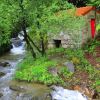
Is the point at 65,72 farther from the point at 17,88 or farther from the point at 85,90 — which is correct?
the point at 17,88

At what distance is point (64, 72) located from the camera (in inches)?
767

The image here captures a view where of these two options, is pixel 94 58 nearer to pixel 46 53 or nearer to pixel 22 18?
pixel 46 53

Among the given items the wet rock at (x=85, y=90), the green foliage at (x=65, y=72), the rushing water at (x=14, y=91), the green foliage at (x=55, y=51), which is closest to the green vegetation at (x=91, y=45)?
the green foliage at (x=55, y=51)

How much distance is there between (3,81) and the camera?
19.7 metres

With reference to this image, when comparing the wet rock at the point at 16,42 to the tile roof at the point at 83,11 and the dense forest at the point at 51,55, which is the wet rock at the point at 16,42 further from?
the tile roof at the point at 83,11

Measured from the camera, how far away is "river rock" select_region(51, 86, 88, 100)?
54.3ft

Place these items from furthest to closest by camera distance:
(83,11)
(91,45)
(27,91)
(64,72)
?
(83,11)
(91,45)
(64,72)
(27,91)

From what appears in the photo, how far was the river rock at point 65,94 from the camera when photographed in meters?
16.6

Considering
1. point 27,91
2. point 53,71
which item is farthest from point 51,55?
point 27,91

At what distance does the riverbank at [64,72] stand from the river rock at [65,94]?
1.76 feet

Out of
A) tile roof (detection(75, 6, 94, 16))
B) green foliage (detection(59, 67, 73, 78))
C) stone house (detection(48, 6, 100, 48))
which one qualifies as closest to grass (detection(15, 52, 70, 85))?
green foliage (detection(59, 67, 73, 78))

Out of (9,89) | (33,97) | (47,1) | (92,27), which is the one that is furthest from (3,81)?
(92,27)

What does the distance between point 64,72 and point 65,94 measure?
274cm

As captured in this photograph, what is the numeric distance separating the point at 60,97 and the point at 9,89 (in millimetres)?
3192
